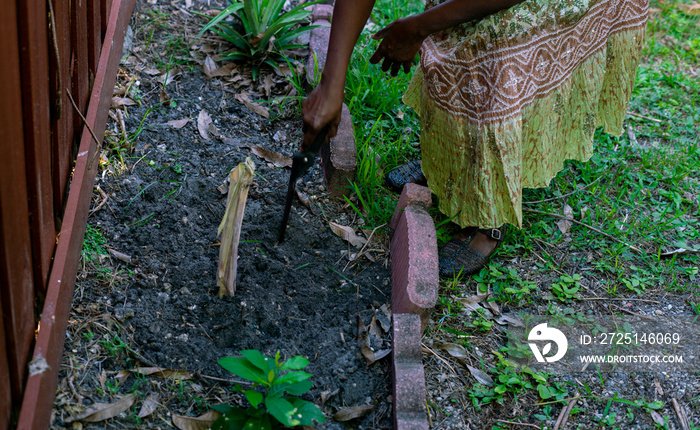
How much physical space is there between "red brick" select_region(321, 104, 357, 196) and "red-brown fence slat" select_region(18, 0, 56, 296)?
1183mm

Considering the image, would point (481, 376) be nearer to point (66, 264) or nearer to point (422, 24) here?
point (422, 24)

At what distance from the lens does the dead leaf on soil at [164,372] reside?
1.80 metres

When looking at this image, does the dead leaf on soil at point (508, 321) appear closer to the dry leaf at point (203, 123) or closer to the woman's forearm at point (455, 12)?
the woman's forearm at point (455, 12)

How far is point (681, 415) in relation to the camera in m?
2.01

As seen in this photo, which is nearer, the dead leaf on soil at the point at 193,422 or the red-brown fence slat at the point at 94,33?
the dead leaf on soil at the point at 193,422

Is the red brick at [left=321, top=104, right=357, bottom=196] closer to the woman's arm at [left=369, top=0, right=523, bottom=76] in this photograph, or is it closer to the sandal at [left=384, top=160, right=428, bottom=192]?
the sandal at [left=384, top=160, right=428, bottom=192]

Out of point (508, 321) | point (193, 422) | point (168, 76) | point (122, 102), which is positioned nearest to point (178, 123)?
point (122, 102)

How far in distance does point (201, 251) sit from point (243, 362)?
66cm

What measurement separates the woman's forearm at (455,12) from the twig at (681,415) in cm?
151

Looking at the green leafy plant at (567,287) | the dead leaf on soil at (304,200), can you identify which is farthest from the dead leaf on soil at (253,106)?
the green leafy plant at (567,287)

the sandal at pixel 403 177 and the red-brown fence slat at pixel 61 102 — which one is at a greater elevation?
the red-brown fence slat at pixel 61 102

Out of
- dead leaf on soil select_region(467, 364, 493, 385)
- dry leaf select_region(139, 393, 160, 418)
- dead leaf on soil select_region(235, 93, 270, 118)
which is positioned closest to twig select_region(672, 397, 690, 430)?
dead leaf on soil select_region(467, 364, 493, 385)

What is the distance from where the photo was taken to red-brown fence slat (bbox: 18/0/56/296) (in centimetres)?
140

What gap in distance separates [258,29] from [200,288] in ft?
5.26
